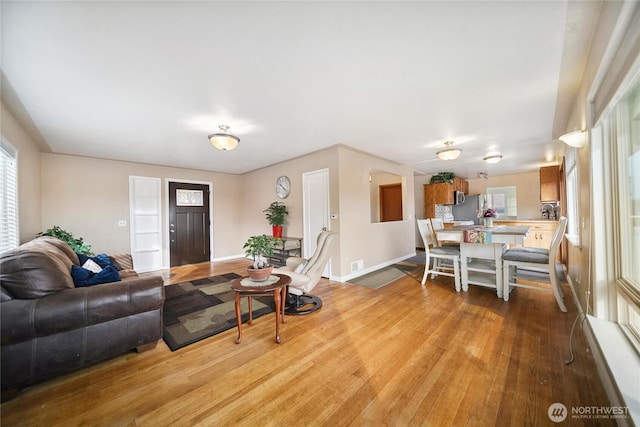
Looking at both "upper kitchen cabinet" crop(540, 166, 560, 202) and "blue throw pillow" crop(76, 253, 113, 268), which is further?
"upper kitchen cabinet" crop(540, 166, 560, 202)

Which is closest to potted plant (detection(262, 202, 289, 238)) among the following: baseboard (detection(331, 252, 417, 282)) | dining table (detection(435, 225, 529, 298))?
baseboard (detection(331, 252, 417, 282))

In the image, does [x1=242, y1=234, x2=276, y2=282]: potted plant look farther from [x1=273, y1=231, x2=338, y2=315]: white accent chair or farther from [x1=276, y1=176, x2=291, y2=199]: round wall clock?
[x1=276, y1=176, x2=291, y2=199]: round wall clock

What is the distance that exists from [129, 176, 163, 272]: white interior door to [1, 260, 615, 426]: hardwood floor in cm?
382

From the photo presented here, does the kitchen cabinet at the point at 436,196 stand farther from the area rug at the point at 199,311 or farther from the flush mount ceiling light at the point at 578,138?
the area rug at the point at 199,311

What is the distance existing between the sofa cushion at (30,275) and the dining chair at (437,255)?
410 centimetres

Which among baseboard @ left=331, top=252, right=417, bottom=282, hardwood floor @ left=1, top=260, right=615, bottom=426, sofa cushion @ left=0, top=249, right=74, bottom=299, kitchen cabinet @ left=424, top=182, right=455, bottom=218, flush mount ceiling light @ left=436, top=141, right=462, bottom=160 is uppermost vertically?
flush mount ceiling light @ left=436, top=141, right=462, bottom=160

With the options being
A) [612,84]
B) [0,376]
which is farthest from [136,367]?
[612,84]

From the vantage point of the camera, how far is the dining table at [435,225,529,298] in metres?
2.98

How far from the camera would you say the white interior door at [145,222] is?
4.91m

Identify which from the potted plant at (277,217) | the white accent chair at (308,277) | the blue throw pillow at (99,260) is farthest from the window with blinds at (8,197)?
the potted plant at (277,217)

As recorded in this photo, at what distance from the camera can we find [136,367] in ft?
A: 5.99

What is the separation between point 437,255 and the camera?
144 inches

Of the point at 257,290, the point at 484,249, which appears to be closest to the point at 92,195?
the point at 257,290

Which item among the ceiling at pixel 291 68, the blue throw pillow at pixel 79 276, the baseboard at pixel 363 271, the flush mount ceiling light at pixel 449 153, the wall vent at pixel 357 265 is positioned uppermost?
the ceiling at pixel 291 68
